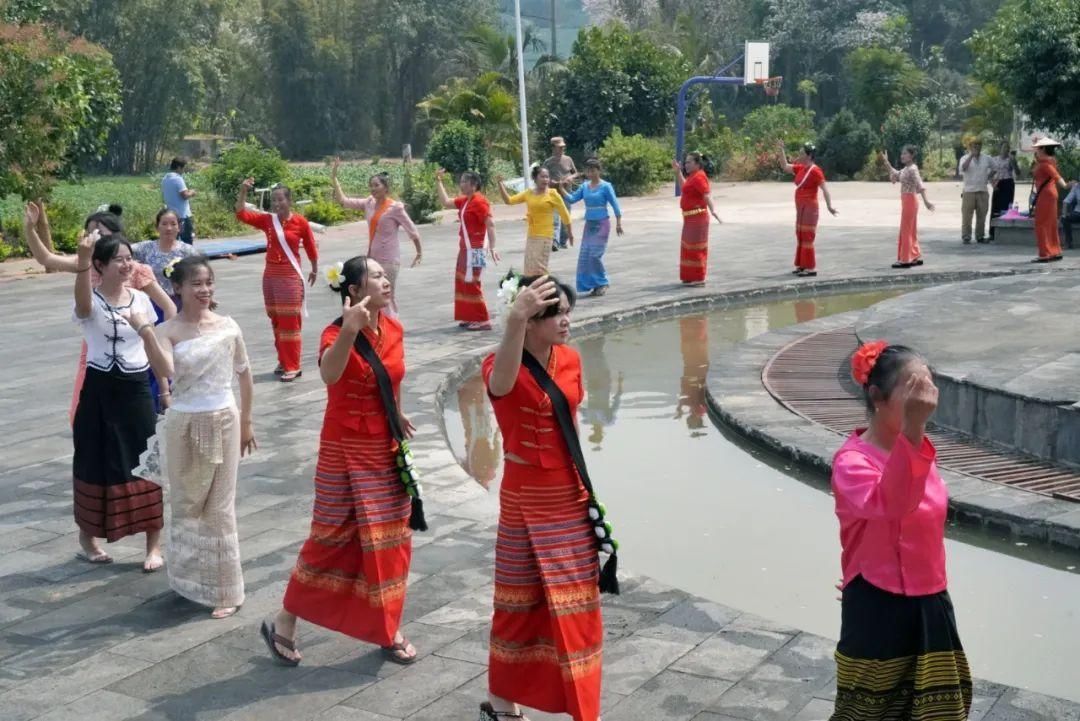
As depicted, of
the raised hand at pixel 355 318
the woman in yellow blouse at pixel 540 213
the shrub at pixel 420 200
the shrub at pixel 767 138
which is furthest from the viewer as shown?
the shrub at pixel 767 138

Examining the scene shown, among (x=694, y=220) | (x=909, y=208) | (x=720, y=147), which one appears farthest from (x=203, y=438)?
(x=720, y=147)

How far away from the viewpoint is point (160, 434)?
228 inches

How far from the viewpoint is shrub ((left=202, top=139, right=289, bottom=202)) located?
26156mm

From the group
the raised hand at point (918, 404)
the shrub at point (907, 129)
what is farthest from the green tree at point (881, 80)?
the raised hand at point (918, 404)

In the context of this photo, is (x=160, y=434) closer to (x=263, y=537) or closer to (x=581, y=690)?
(x=263, y=537)

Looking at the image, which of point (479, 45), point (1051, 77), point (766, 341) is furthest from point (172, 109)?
point (766, 341)

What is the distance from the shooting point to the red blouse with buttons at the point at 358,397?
5.00 metres

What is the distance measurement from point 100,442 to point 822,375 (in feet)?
20.0

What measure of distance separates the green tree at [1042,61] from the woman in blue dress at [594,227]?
7.78 metres

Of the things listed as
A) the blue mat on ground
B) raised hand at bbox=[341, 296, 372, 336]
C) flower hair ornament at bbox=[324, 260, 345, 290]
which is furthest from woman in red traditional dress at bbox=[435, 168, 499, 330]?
raised hand at bbox=[341, 296, 372, 336]

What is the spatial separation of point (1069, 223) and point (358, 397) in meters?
15.7

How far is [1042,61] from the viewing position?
62.5ft

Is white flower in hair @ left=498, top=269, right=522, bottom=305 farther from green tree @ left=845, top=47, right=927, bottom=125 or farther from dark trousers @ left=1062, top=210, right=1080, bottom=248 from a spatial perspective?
green tree @ left=845, top=47, right=927, bottom=125

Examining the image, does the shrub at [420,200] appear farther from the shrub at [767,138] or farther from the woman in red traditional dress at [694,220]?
the shrub at [767,138]
